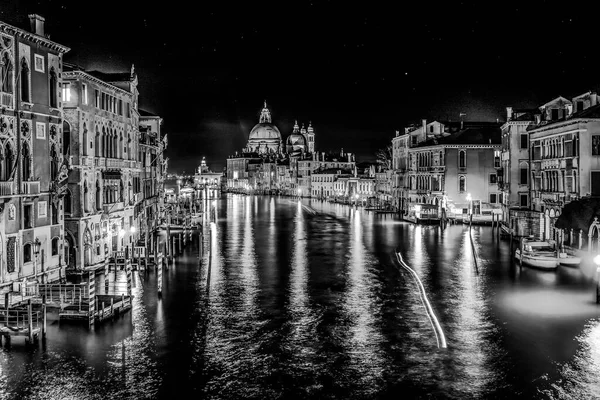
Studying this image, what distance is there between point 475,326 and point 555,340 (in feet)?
9.40

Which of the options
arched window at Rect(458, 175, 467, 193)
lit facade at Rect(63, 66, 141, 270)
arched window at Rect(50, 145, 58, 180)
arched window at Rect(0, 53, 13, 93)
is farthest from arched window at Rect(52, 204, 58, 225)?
arched window at Rect(458, 175, 467, 193)

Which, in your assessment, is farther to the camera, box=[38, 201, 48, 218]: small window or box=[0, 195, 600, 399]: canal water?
box=[38, 201, 48, 218]: small window

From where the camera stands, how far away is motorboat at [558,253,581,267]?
3606cm

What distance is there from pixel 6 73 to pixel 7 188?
4564 millimetres

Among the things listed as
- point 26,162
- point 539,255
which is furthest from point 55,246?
point 539,255

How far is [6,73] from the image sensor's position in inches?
1051

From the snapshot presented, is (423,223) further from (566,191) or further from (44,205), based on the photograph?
(44,205)

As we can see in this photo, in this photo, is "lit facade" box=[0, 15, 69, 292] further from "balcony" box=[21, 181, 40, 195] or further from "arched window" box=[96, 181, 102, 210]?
"arched window" box=[96, 181, 102, 210]

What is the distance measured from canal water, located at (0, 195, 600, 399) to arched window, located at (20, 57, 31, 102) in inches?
373

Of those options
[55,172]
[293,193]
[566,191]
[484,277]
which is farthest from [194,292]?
[293,193]

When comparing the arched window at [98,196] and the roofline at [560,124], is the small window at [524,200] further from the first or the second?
the arched window at [98,196]

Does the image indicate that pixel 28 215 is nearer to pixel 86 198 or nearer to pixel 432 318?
pixel 86 198

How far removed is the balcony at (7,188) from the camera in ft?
85.8

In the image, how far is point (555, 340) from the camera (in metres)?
21.2
